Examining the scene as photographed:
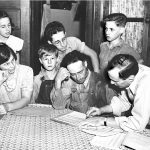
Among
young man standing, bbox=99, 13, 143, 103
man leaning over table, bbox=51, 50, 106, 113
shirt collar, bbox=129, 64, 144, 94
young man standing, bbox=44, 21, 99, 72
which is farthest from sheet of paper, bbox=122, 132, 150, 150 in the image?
young man standing, bbox=44, 21, 99, 72

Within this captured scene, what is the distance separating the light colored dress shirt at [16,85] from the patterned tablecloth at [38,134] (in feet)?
1.49

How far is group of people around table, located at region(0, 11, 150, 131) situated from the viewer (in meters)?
1.74

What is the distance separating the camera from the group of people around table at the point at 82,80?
1.74 meters

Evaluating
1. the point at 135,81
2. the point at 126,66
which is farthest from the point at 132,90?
the point at 126,66

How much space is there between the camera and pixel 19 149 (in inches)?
54.7

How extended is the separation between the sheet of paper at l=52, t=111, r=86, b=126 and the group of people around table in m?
0.07

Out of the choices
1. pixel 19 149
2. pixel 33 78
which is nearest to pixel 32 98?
pixel 33 78

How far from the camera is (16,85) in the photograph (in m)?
2.38

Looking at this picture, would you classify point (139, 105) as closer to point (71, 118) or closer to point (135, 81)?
point (135, 81)

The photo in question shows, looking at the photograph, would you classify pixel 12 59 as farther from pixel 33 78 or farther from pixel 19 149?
pixel 19 149

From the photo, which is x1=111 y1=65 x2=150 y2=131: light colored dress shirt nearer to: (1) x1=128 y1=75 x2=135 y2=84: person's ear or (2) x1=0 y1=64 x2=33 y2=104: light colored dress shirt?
(1) x1=128 y1=75 x2=135 y2=84: person's ear

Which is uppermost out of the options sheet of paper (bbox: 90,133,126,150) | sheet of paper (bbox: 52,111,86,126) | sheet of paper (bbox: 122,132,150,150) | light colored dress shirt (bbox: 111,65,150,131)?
light colored dress shirt (bbox: 111,65,150,131)

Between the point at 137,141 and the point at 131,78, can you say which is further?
the point at 131,78

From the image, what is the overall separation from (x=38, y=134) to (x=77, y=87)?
0.84 m
